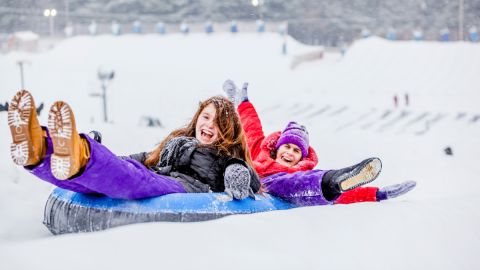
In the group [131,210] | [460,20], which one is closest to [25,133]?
[131,210]

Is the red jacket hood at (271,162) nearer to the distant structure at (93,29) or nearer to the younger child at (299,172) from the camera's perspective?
the younger child at (299,172)

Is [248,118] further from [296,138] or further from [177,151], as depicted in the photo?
[177,151]

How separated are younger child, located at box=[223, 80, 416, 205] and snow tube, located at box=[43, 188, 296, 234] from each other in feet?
1.08

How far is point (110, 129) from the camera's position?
8102 millimetres

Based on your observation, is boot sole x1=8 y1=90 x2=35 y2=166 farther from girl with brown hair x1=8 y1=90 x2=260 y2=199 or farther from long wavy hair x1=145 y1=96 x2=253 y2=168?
long wavy hair x1=145 y1=96 x2=253 y2=168

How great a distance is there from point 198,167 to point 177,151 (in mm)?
126

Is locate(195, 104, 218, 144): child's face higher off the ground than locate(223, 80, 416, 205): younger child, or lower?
higher

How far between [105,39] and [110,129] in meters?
16.1

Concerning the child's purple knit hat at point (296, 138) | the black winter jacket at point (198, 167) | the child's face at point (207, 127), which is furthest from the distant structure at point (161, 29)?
the black winter jacket at point (198, 167)

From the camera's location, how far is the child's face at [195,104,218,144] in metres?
2.95

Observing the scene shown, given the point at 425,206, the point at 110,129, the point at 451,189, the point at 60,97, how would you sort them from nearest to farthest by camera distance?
the point at 425,206, the point at 451,189, the point at 110,129, the point at 60,97

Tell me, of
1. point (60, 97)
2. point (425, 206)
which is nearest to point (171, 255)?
point (425, 206)

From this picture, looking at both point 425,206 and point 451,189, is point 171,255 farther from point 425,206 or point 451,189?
point 451,189

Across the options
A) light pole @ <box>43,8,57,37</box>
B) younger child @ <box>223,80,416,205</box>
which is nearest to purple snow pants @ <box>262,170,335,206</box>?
younger child @ <box>223,80,416,205</box>
